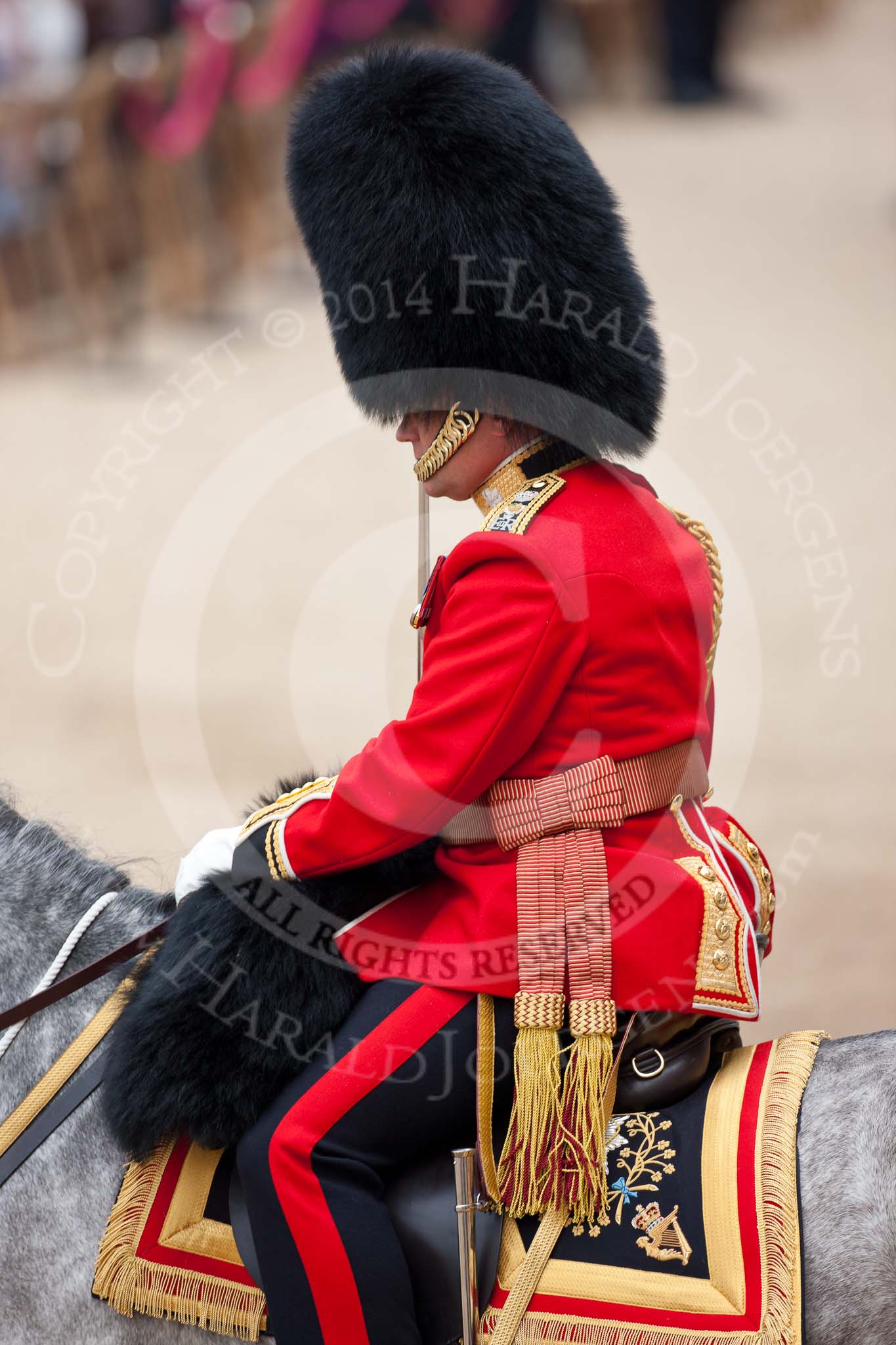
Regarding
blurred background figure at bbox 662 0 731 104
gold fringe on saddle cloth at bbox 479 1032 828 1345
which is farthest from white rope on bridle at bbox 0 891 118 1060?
blurred background figure at bbox 662 0 731 104

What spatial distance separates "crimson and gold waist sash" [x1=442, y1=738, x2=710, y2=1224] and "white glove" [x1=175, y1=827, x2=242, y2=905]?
0.37 metres

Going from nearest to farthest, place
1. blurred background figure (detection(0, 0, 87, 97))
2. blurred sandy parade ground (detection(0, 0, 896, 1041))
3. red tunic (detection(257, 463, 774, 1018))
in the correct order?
red tunic (detection(257, 463, 774, 1018)) < blurred sandy parade ground (detection(0, 0, 896, 1041)) < blurred background figure (detection(0, 0, 87, 97))

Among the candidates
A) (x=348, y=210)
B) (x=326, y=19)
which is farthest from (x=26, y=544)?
(x=326, y=19)

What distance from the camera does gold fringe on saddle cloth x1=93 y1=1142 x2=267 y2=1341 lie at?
5.81 feet

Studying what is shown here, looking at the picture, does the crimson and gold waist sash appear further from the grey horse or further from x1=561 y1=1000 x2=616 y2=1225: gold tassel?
the grey horse

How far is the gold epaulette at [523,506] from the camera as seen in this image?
170 centimetres

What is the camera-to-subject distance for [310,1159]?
1.71 meters

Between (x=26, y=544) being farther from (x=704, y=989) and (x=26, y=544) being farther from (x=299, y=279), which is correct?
(x=704, y=989)

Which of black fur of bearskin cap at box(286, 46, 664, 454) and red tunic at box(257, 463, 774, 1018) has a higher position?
black fur of bearskin cap at box(286, 46, 664, 454)

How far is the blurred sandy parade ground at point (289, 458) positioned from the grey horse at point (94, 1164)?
172 millimetres

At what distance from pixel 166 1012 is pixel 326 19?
33.9ft

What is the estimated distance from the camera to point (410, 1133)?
1.75 m

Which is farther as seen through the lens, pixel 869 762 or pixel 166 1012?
pixel 869 762

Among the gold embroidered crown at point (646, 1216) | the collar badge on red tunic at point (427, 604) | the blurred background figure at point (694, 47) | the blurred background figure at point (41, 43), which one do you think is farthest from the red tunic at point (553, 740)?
the blurred background figure at point (694, 47)
